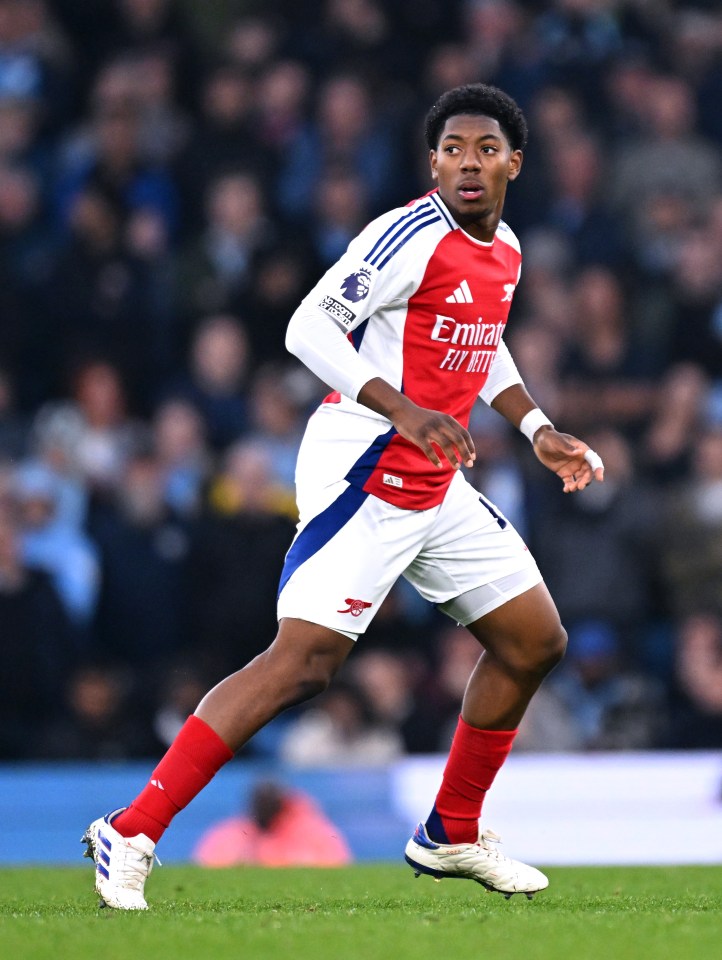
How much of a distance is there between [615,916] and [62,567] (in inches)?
196

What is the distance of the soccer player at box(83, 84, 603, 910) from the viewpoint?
4.30 meters

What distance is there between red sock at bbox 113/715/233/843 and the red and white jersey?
2.75ft

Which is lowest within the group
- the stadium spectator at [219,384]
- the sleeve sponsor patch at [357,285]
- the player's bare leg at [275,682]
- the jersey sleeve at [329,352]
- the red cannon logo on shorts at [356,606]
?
the player's bare leg at [275,682]

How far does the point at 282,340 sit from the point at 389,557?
5.35 metres

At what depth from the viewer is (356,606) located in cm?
440

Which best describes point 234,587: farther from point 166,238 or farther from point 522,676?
point 522,676

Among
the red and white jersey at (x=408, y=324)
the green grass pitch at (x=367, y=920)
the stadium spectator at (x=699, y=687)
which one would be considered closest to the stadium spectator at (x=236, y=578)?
the stadium spectator at (x=699, y=687)

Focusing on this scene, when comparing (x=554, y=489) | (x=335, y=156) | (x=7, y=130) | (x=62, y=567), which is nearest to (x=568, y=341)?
(x=554, y=489)

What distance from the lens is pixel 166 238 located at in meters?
10.2

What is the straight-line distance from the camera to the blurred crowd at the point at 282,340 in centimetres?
808

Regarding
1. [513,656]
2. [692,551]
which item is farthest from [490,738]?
[692,551]

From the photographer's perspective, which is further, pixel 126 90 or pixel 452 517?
pixel 126 90

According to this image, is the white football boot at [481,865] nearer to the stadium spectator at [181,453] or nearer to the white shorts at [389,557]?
the white shorts at [389,557]

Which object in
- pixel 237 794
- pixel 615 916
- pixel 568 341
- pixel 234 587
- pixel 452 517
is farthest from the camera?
pixel 568 341
